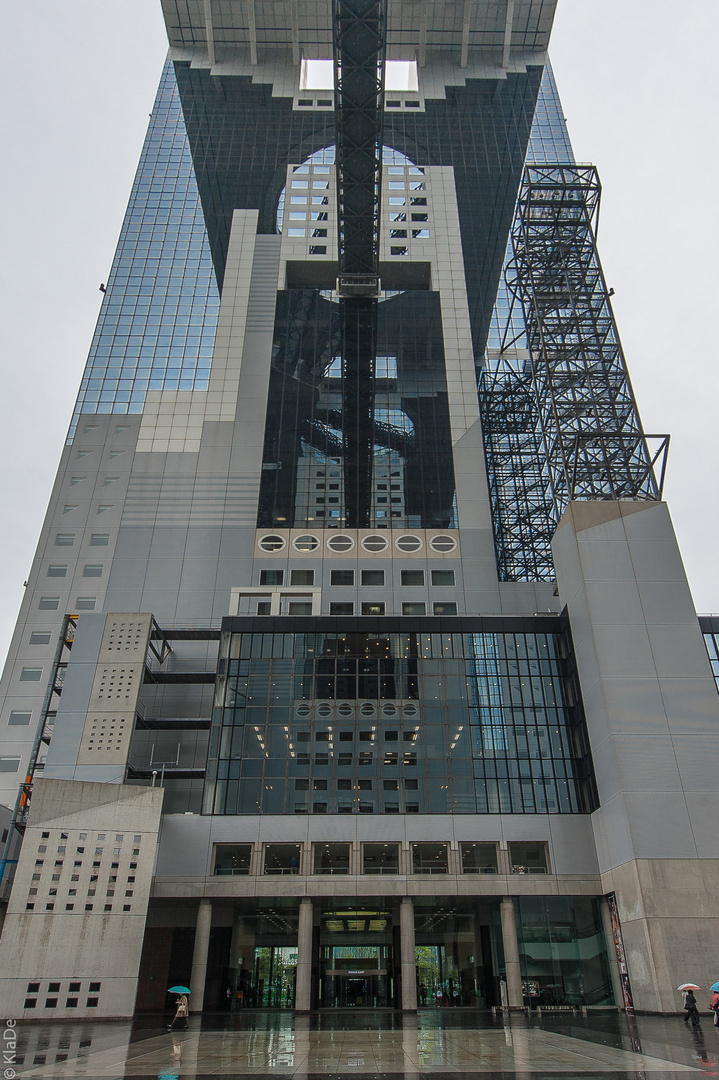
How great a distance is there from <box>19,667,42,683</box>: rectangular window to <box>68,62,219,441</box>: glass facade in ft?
78.8

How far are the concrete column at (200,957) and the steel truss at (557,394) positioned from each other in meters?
34.6

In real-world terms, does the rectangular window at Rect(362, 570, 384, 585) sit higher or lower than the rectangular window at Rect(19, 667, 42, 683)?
higher

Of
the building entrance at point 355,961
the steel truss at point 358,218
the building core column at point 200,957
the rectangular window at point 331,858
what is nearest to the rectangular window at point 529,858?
the rectangular window at point 331,858

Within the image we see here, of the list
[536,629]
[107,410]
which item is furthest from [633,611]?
[107,410]

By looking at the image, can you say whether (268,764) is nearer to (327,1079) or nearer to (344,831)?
(344,831)

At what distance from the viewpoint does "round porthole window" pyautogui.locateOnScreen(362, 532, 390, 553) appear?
62.0 metres

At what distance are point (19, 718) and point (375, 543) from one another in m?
30.8

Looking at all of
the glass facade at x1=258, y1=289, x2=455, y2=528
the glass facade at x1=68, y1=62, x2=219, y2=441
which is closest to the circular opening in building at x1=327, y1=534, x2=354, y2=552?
the glass facade at x1=258, y1=289, x2=455, y2=528

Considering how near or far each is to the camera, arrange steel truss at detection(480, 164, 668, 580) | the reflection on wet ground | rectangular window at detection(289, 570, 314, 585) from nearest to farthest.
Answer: the reflection on wet ground → steel truss at detection(480, 164, 668, 580) → rectangular window at detection(289, 570, 314, 585)

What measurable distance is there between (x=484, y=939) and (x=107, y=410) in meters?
54.6

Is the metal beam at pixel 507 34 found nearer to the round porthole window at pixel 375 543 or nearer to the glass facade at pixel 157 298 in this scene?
the glass facade at pixel 157 298

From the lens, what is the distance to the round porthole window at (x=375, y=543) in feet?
203

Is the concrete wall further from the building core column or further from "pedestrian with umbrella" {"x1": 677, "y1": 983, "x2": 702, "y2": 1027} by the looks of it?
"pedestrian with umbrella" {"x1": 677, "y1": 983, "x2": 702, "y2": 1027}

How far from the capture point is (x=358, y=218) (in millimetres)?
67812
